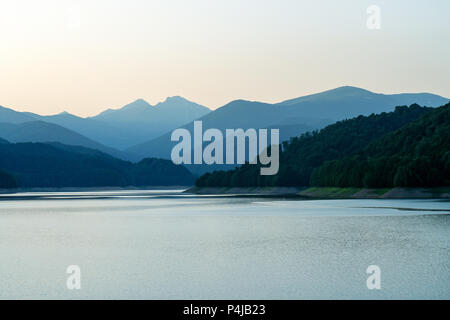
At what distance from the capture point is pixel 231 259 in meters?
55.5

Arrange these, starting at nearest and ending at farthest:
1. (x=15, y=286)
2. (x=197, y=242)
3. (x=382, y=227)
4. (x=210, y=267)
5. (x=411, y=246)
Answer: (x=15, y=286) → (x=210, y=267) → (x=411, y=246) → (x=197, y=242) → (x=382, y=227)

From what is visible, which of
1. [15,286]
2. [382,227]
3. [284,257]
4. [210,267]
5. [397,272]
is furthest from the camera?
[382,227]

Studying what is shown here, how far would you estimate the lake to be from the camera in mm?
41250

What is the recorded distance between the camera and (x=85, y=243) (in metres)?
70.4

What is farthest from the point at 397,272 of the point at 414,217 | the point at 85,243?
the point at 414,217

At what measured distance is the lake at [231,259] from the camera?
41.2 meters

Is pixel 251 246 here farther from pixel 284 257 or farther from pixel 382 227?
pixel 382 227

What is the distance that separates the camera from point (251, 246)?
65.0 metres
